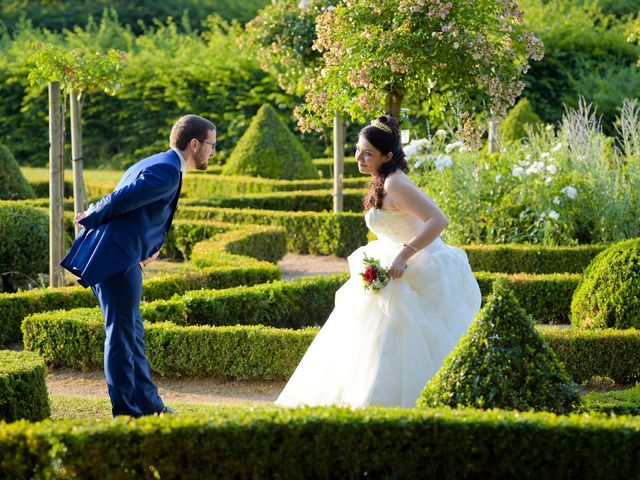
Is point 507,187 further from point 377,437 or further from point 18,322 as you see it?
point 377,437

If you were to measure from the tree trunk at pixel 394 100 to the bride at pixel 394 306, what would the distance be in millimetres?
2581

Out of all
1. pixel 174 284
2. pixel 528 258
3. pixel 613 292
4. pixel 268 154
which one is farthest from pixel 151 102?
pixel 613 292

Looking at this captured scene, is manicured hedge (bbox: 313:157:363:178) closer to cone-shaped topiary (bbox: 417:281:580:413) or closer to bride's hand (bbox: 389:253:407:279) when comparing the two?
bride's hand (bbox: 389:253:407:279)

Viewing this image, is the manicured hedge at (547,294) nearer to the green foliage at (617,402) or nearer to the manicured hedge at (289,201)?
the green foliage at (617,402)

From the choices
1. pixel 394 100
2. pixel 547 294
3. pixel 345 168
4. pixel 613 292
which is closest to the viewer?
pixel 613 292

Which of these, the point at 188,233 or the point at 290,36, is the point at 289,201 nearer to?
the point at 290,36

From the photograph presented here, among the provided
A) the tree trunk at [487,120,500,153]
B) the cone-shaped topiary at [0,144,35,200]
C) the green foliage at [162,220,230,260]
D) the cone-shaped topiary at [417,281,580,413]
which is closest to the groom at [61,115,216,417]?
the cone-shaped topiary at [417,281,580,413]

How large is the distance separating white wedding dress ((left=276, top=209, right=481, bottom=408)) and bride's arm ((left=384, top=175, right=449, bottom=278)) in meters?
0.12

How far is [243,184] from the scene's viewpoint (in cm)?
1661

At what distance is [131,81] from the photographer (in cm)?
2398

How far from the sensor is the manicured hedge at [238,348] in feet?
24.5

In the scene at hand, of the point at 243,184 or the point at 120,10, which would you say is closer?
the point at 243,184

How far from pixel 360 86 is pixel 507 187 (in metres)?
3.20

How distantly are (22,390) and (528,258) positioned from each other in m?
5.80
